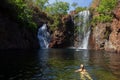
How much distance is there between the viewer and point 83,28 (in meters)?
110

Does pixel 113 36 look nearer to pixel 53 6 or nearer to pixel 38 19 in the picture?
pixel 38 19

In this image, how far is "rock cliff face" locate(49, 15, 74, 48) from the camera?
107062mm

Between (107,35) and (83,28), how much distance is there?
60.0ft

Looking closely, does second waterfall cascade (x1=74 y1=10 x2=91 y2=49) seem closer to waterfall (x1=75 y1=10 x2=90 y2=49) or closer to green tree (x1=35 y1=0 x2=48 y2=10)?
waterfall (x1=75 y1=10 x2=90 y2=49)

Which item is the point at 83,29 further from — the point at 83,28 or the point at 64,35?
the point at 64,35

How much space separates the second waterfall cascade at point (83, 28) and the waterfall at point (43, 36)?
40.5 feet

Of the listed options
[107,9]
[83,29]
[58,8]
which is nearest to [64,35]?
[83,29]

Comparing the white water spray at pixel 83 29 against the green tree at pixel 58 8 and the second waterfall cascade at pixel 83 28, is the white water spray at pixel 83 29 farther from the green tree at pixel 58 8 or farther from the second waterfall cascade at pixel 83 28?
the green tree at pixel 58 8

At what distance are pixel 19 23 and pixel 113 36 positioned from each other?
30.7 meters

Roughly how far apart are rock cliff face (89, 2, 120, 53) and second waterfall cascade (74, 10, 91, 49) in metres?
3.20

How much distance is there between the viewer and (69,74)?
30.1 m

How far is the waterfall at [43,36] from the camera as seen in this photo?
10526 cm

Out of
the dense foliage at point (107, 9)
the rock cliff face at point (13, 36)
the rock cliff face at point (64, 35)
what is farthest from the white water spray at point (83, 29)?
the rock cliff face at point (13, 36)

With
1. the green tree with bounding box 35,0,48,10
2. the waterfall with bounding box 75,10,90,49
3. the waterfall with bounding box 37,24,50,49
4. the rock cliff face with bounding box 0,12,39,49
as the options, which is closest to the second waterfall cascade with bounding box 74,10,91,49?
the waterfall with bounding box 75,10,90,49
